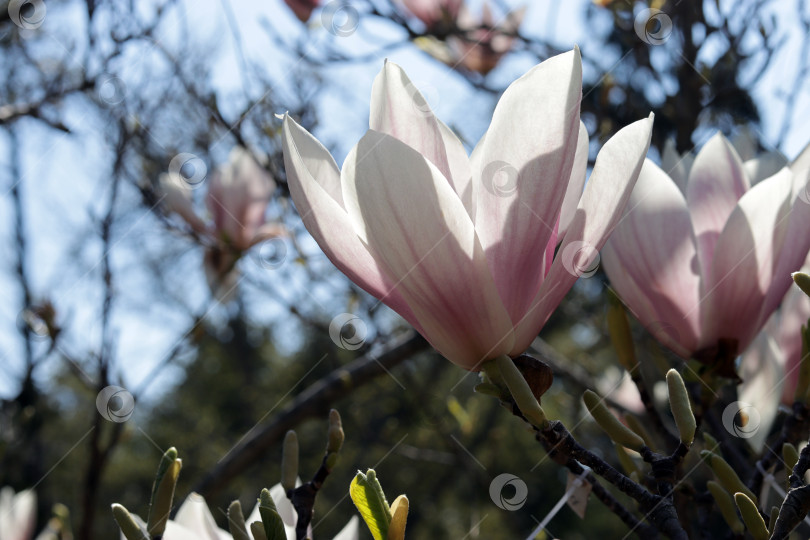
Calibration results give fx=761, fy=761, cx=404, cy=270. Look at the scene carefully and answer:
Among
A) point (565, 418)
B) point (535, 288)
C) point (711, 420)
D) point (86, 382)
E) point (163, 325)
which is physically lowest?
point (163, 325)

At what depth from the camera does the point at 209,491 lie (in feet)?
3.76

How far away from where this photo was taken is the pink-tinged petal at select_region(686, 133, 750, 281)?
61 centimetres

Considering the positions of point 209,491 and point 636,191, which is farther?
point 209,491

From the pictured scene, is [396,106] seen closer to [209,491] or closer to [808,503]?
[808,503]

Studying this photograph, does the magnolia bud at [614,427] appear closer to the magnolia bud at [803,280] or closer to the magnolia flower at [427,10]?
the magnolia bud at [803,280]

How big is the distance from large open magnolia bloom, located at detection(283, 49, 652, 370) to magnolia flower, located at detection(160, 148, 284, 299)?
3.51 feet

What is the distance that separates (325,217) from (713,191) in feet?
1.10

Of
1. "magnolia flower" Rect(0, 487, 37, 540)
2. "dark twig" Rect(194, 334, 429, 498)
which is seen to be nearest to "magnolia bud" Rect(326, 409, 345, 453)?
"dark twig" Rect(194, 334, 429, 498)

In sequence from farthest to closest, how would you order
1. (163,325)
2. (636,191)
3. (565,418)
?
1. (163,325)
2. (565,418)
3. (636,191)

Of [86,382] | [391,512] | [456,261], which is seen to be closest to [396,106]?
[456,261]

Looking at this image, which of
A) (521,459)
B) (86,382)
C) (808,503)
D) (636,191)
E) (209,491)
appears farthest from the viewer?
(521,459)

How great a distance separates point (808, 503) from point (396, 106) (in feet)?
1.06

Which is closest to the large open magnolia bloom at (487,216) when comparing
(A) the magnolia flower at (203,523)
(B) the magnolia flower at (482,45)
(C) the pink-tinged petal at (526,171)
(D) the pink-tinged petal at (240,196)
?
(C) the pink-tinged petal at (526,171)

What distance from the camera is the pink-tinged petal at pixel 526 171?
17.2 inches
